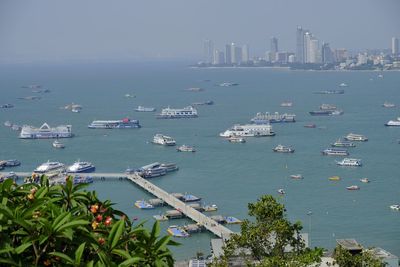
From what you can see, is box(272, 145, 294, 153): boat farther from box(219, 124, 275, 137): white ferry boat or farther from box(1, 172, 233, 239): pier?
box(1, 172, 233, 239): pier

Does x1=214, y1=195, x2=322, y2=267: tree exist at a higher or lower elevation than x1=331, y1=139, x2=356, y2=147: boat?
higher

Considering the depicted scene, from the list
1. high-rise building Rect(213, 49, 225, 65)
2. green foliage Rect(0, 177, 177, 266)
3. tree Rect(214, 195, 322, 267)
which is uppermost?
green foliage Rect(0, 177, 177, 266)

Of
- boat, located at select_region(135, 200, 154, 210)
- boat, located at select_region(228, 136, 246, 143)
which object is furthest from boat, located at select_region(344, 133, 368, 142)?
boat, located at select_region(135, 200, 154, 210)

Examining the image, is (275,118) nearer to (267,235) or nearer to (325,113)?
(325,113)

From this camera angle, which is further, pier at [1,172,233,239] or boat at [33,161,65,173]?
boat at [33,161,65,173]

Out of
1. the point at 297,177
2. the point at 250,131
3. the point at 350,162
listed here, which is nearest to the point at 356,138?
the point at 250,131

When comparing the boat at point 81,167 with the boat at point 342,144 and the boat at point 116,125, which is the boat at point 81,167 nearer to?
the boat at point 342,144

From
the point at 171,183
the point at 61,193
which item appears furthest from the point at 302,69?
the point at 61,193

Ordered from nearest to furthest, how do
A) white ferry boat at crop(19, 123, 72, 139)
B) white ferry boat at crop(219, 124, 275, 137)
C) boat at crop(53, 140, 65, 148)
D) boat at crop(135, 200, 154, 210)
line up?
boat at crop(135, 200, 154, 210) < boat at crop(53, 140, 65, 148) < white ferry boat at crop(219, 124, 275, 137) < white ferry boat at crop(19, 123, 72, 139)
